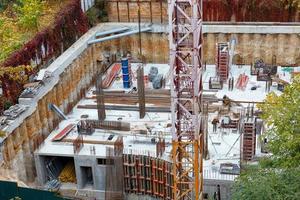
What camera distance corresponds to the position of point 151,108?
24531 mm

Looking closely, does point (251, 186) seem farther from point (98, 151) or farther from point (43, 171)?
point (43, 171)

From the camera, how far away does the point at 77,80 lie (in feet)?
86.4

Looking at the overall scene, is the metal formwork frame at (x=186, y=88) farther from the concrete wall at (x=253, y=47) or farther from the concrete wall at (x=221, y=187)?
the concrete wall at (x=253, y=47)

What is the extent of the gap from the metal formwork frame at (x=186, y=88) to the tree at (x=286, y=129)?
2293 mm

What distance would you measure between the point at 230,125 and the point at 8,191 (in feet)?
30.0

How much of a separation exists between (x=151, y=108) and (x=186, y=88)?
26.7ft

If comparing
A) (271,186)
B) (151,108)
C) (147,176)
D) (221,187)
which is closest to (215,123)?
(151,108)

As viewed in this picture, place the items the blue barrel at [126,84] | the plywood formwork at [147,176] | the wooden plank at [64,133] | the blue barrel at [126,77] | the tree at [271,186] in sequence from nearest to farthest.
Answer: the tree at [271,186], the plywood formwork at [147,176], the wooden plank at [64,133], the blue barrel at [126,77], the blue barrel at [126,84]

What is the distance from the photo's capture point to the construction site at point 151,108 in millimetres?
16953

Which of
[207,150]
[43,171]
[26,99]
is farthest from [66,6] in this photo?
[207,150]

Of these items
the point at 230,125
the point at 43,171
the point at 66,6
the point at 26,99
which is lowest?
the point at 43,171

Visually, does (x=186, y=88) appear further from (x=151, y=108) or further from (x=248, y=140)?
(x=151, y=108)

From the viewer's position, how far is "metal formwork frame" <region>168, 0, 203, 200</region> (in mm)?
15469

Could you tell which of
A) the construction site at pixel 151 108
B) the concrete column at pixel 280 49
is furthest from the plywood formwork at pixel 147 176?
the concrete column at pixel 280 49
